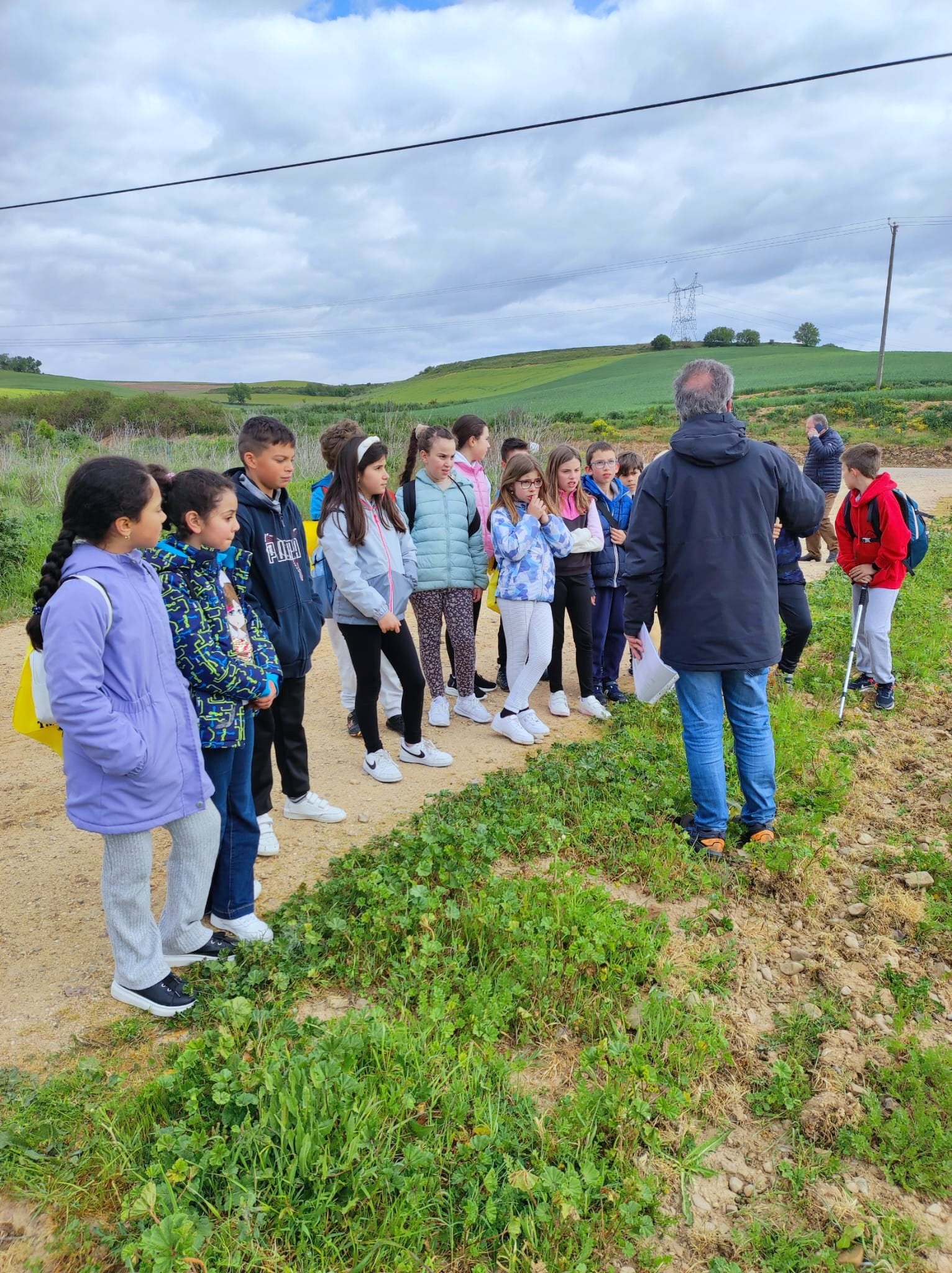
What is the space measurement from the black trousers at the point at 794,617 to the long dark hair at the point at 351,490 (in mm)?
3357

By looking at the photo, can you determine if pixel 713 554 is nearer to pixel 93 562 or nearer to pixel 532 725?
pixel 532 725

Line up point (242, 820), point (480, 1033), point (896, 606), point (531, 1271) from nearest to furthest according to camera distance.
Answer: point (531, 1271)
point (480, 1033)
point (242, 820)
point (896, 606)

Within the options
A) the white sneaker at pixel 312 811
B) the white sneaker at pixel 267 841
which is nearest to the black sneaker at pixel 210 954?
the white sneaker at pixel 267 841

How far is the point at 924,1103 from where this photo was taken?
2.64 m

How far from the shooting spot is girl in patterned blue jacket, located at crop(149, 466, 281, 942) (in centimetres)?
300

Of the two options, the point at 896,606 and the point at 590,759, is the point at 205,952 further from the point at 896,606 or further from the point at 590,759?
the point at 896,606

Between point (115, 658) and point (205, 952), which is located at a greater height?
point (115, 658)

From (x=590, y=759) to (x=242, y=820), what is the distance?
2463mm

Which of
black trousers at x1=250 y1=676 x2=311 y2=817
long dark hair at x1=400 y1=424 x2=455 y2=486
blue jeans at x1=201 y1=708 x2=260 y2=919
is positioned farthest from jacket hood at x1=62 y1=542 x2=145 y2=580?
long dark hair at x1=400 y1=424 x2=455 y2=486

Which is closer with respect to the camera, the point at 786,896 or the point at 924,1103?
the point at 924,1103

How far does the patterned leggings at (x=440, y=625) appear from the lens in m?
5.72

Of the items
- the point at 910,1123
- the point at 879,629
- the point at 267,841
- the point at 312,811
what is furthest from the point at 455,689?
the point at 910,1123

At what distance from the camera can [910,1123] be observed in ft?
8.42

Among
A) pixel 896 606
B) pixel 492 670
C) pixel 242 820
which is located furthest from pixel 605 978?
pixel 896 606
